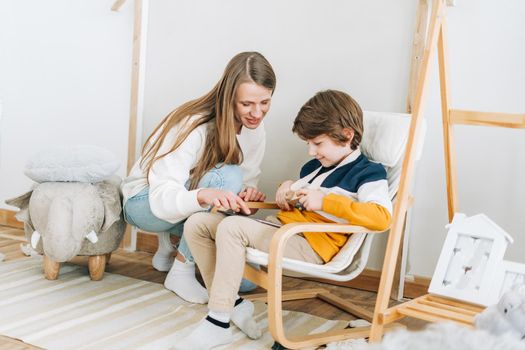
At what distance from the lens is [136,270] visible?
261 cm

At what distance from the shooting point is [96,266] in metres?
2.41

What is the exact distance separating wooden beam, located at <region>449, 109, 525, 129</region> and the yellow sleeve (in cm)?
39

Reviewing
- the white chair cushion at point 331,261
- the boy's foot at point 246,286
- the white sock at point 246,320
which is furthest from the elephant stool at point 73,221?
the white chair cushion at point 331,261

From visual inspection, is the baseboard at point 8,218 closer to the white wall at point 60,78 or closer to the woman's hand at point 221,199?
the white wall at point 60,78

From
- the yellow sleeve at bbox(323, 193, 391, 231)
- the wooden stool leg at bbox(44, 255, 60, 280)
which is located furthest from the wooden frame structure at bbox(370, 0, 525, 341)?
the wooden stool leg at bbox(44, 255, 60, 280)

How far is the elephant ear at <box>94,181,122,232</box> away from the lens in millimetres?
2365

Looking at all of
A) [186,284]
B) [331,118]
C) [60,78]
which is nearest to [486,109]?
[331,118]

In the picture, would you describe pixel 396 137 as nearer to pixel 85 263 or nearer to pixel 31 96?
pixel 85 263

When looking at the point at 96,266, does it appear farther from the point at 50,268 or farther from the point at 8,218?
the point at 8,218

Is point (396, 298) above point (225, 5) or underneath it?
underneath

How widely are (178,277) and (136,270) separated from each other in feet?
1.17

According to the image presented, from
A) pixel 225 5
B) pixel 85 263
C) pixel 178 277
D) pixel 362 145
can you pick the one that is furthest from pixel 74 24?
pixel 362 145

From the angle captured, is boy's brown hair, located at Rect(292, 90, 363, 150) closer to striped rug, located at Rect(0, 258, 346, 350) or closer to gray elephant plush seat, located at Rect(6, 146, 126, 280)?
striped rug, located at Rect(0, 258, 346, 350)

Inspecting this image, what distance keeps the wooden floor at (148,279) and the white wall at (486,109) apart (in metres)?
0.36
